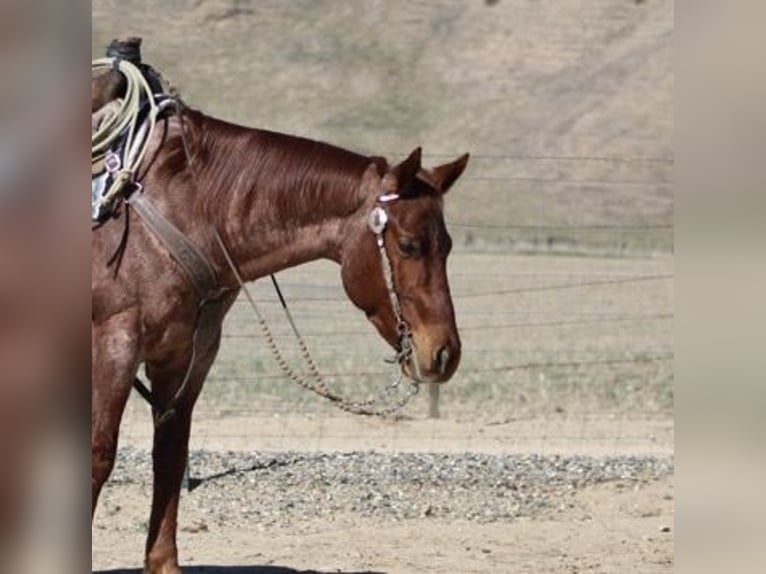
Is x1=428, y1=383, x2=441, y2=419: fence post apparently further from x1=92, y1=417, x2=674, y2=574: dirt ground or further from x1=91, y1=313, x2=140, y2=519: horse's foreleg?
x1=91, y1=313, x2=140, y2=519: horse's foreleg

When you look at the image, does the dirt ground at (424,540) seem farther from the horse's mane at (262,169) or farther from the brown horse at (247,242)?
the horse's mane at (262,169)

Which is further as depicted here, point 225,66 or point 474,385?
point 225,66

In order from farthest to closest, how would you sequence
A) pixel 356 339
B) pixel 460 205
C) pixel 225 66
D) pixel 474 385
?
pixel 225 66, pixel 460 205, pixel 356 339, pixel 474 385

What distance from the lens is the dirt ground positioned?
6.30 m

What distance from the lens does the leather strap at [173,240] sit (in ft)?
14.2

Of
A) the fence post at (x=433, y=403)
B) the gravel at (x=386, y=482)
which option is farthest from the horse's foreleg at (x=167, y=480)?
the fence post at (x=433, y=403)

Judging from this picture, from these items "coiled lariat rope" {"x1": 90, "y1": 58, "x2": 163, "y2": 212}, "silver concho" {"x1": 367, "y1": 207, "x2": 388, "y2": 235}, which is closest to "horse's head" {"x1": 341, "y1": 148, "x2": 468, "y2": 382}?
"silver concho" {"x1": 367, "y1": 207, "x2": 388, "y2": 235}

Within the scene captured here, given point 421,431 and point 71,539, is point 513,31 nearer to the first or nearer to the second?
point 421,431

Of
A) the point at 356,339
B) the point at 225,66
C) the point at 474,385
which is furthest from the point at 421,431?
the point at 225,66

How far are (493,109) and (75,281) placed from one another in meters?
38.5

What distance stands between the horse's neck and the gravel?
2.86 m

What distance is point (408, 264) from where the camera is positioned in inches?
173

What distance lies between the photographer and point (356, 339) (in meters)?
14.7

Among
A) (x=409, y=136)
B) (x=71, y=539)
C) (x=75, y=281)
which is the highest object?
(x=409, y=136)
